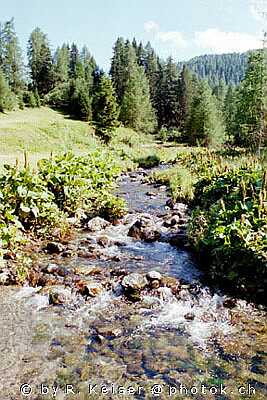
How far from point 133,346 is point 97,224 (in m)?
6.38

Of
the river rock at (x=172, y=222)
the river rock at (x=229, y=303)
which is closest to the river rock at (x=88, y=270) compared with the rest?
the river rock at (x=229, y=303)

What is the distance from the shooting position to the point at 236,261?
7723mm

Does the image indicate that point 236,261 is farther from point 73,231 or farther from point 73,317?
point 73,231

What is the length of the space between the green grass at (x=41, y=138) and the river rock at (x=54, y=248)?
14133 mm

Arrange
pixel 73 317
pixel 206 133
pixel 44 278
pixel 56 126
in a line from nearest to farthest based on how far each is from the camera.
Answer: pixel 73 317 < pixel 44 278 < pixel 56 126 < pixel 206 133

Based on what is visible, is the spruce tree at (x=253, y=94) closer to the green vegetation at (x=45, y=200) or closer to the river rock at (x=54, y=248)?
the green vegetation at (x=45, y=200)

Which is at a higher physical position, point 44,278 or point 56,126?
point 56,126

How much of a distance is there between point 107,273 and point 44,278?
4.39ft

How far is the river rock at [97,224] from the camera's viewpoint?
1180 centimetres

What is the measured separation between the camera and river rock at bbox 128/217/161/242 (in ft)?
36.7

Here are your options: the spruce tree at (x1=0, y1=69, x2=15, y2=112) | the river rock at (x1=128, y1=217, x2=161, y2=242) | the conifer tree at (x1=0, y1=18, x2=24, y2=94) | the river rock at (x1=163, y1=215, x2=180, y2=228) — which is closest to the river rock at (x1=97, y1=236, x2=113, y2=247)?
the river rock at (x1=128, y1=217, x2=161, y2=242)

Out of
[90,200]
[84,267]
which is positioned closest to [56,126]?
[90,200]

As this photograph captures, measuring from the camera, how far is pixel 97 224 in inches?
474

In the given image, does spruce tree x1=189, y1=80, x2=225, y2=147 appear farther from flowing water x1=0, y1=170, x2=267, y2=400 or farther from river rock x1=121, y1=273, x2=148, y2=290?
flowing water x1=0, y1=170, x2=267, y2=400
